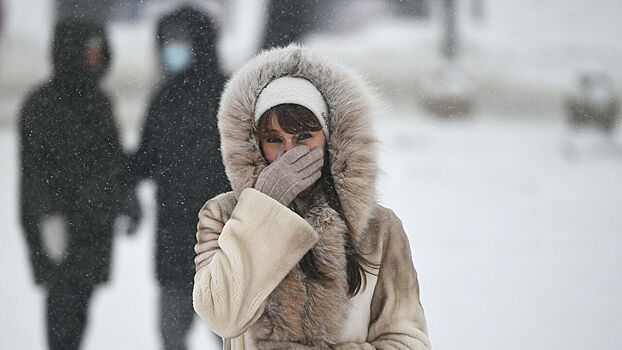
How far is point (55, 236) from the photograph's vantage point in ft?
8.52

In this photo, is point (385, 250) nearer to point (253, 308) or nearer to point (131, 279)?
point (253, 308)

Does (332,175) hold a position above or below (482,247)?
above

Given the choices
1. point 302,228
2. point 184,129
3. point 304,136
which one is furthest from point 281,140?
point 184,129

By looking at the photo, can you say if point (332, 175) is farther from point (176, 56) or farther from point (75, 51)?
point (75, 51)

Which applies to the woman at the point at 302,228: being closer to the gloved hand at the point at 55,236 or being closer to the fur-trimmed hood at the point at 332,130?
the fur-trimmed hood at the point at 332,130

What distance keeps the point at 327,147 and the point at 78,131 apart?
1.29 metres

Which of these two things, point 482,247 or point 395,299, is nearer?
point 395,299

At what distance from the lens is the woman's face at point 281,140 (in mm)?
1451

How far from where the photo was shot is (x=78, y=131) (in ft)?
8.35

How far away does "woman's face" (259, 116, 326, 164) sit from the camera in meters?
1.45

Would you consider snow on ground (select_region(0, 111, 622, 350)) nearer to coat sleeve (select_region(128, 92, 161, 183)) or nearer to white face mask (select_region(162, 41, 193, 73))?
coat sleeve (select_region(128, 92, 161, 183))

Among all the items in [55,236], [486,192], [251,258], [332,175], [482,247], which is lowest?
[55,236]

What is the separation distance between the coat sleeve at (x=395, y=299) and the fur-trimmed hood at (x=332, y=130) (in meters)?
0.07

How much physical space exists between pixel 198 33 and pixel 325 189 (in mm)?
1133
